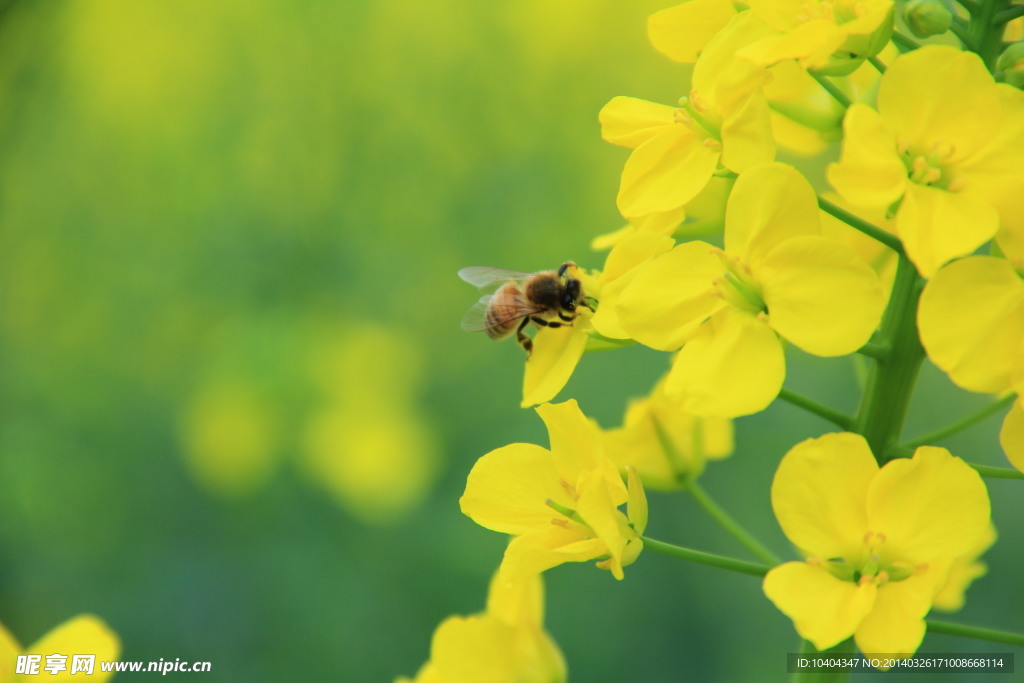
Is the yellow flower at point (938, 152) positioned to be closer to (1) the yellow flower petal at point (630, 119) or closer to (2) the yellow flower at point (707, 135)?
(2) the yellow flower at point (707, 135)

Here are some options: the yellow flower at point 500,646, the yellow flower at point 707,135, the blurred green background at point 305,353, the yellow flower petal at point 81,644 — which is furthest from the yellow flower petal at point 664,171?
the blurred green background at point 305,353

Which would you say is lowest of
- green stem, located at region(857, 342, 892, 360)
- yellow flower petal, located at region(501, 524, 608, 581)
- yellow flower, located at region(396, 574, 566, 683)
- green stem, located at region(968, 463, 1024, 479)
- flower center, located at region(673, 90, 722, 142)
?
yellow flower, located at region(396, 574, 566, 683)

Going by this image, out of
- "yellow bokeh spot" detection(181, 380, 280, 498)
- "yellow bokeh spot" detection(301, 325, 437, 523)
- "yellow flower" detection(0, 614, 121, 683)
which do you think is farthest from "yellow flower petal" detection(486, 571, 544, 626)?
"yellow bokeh spot" detection(181, 380, 280, 498)

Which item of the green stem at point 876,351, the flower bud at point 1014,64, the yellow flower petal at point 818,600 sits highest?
the flower bud at point 1014,64

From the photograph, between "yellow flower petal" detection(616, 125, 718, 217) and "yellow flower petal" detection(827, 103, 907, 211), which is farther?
"yellow flower petal" detection(616, 125, 718, 217)

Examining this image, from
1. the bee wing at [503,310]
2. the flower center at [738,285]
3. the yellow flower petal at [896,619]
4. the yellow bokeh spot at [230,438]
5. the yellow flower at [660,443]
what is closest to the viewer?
the yellow flower petal at [896,619]

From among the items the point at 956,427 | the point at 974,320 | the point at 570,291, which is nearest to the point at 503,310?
the point at 570,291

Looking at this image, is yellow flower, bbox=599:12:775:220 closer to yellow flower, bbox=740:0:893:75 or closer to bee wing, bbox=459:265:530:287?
yellow flower, bbox=740:0:893:75
